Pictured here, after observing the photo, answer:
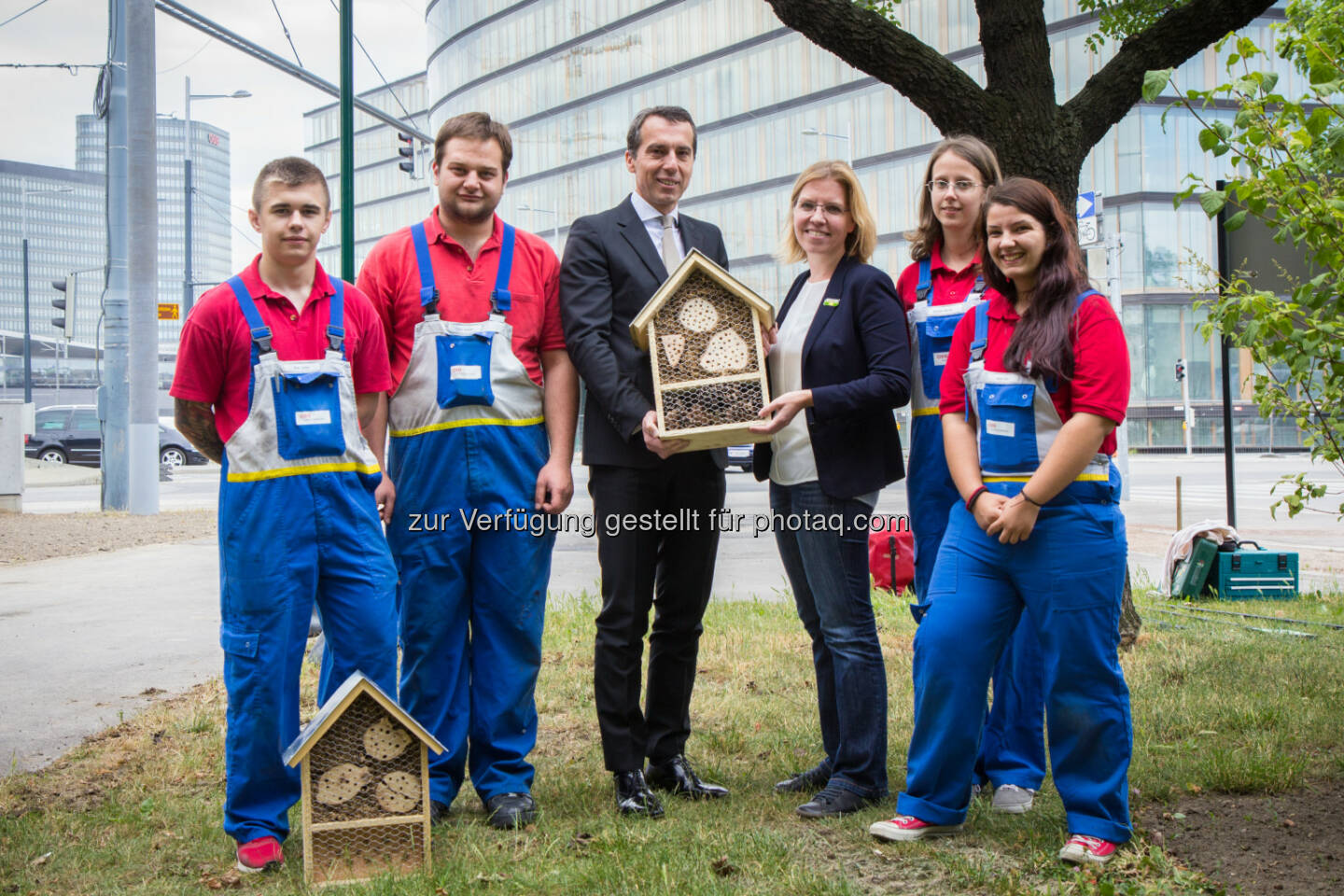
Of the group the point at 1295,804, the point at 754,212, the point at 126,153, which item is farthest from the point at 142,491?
the point at 754,212

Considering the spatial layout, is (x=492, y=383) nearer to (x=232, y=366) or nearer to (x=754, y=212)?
(x=232, y=366)

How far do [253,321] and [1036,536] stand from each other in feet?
8.64

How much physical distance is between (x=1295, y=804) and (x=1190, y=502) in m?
17.9

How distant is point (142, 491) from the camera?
57.3ft

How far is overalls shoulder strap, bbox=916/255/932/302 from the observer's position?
4.41 metres

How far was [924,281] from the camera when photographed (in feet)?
14.5

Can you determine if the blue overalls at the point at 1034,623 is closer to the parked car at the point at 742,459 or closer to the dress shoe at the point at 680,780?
the dress shoe at the point at 680,780

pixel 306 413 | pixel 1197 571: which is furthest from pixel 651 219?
pixel 1197 571

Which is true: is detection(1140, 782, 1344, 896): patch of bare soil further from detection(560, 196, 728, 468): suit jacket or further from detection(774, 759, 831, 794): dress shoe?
detection(560, 196, 728, 468): suit jacket

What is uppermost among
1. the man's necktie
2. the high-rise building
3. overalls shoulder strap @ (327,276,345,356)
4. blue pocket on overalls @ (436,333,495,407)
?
the high-rise building

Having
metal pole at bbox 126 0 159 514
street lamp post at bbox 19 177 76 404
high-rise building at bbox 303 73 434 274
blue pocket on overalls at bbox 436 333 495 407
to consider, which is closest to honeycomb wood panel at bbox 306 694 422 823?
blue pocket on overalls at bbox 436 333 495 407

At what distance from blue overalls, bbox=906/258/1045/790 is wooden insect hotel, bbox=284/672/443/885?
1.89 metres

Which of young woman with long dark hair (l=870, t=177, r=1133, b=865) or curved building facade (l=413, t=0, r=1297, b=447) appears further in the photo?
curved building facade (l=413, t=0, r=1297, b=447)

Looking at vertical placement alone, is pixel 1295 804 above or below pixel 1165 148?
below
